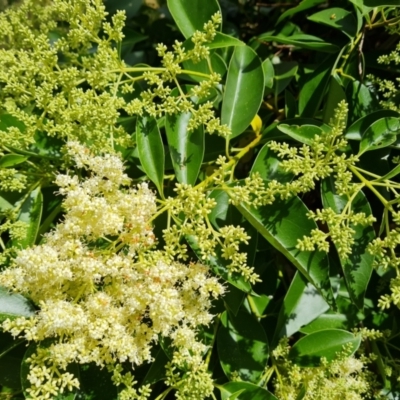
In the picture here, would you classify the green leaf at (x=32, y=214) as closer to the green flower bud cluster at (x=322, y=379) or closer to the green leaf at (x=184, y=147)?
the green leaf at (x=184, y=147)

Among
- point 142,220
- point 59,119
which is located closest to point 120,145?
point 59,119

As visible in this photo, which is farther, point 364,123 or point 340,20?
point 340,20

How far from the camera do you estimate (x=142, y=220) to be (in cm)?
98

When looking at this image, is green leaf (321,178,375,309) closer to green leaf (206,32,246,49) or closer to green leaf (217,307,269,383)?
green leaf (217,307,269,383)

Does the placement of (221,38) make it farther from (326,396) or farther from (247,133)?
(326,396)

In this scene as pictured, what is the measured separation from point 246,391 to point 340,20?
940 millimetres

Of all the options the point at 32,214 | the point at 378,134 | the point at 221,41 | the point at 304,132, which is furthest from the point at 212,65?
the point at 32,214

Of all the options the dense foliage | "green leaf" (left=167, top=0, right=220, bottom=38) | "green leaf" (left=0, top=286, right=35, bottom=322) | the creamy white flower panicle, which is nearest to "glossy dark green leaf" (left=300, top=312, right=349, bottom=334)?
the dense foliage

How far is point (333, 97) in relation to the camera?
1.25 m

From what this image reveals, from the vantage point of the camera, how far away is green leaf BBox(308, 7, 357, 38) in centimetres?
134

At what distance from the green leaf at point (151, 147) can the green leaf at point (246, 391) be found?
476 millimetres

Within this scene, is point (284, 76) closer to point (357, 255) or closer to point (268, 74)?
point (268, 74)

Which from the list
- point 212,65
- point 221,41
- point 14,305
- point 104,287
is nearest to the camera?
point 104,287

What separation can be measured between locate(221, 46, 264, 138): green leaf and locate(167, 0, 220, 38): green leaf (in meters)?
0.12
